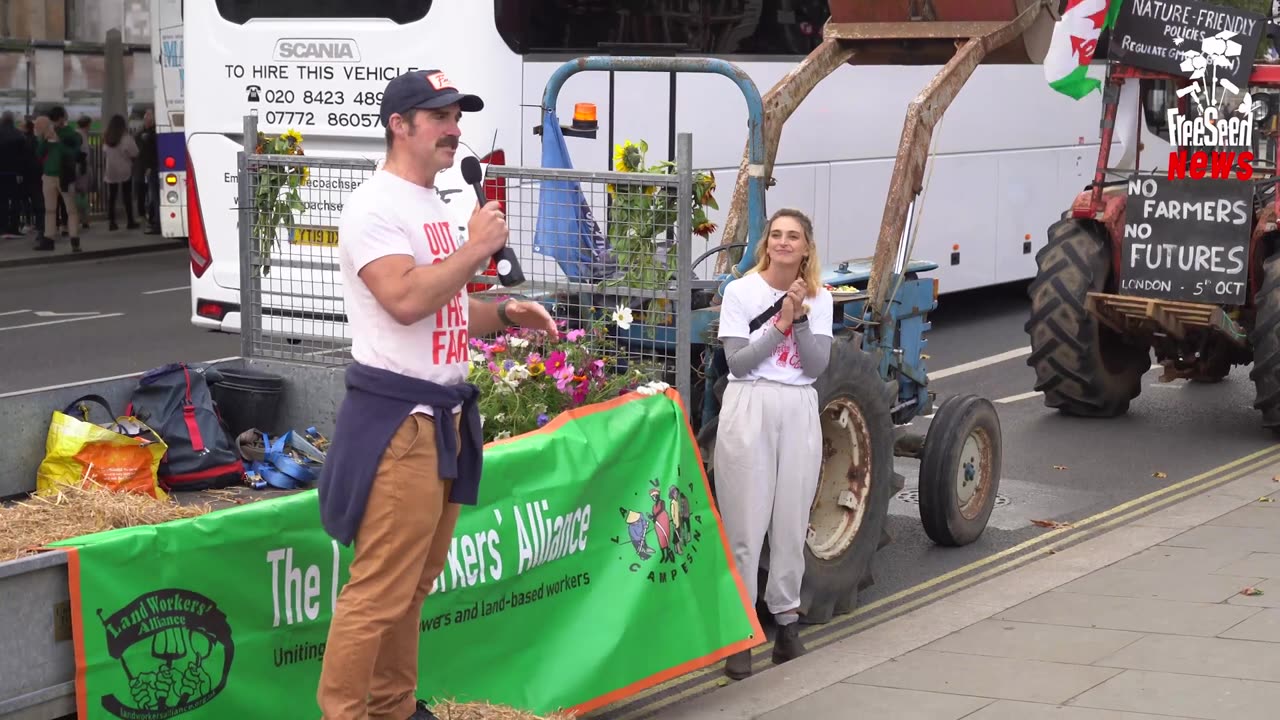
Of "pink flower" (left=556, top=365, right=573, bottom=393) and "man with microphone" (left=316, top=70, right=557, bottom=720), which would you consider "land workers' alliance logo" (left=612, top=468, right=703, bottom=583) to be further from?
"man with microphone" (left=316, top=70, right=557, bottom=720)

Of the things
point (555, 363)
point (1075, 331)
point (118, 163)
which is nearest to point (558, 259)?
point (555, 363)

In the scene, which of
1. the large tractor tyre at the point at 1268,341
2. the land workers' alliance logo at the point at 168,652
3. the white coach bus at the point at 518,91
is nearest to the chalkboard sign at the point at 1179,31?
the large tractor tyre at the point at 1268,341

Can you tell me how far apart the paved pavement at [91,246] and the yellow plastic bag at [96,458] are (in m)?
17.6

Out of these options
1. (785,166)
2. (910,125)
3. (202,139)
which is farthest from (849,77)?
(910,125)

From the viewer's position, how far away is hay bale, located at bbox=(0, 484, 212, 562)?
498cm

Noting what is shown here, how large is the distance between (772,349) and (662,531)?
80 cm

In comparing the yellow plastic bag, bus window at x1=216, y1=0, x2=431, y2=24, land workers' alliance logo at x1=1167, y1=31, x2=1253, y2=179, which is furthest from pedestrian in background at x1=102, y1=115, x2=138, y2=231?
the yellow plastic bag

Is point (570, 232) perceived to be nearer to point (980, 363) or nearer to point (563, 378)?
point (563, 378)

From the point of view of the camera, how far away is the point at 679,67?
285 inches

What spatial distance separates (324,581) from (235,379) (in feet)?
6.79

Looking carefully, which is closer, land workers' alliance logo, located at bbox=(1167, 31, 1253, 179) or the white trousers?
the white trousers

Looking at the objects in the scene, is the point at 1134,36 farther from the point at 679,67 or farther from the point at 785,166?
the point at 679,67

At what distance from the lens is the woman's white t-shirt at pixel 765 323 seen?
6371mm

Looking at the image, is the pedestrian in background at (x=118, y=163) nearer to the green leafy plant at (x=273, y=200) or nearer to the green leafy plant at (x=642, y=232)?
the green leafy plant at (x=273, y=200)
